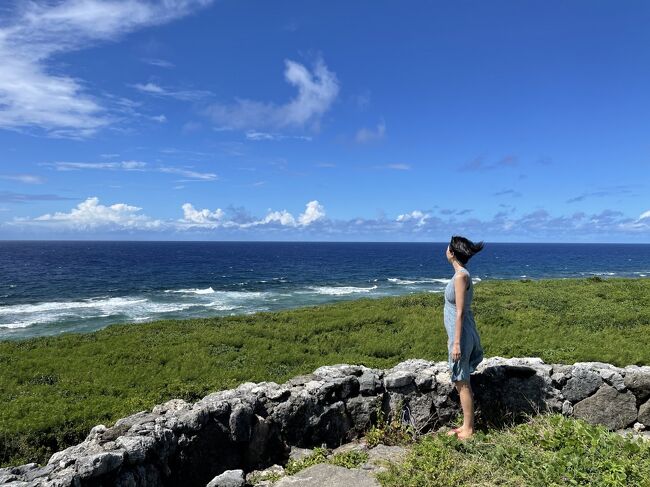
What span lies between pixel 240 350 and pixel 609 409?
1567 centimetres

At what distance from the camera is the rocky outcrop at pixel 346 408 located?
8164 millimetres

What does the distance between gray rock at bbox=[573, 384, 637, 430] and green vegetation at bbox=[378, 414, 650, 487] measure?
1604mm

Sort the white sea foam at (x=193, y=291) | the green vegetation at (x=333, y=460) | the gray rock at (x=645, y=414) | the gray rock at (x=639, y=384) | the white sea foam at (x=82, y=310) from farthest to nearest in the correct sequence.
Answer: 1. the white sea foam at (x=193, y=291)
2. the white sea foam at (x=82, y=310)
3. the gray rock at (x=639, y=384)
4. the gray rock at (x=645, y=414)
5. the green vegetation at (x=333, y=460)

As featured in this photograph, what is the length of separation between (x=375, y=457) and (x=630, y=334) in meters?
18.7

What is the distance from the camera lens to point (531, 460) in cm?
704

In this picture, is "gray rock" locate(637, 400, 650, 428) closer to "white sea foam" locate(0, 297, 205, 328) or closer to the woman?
the woman

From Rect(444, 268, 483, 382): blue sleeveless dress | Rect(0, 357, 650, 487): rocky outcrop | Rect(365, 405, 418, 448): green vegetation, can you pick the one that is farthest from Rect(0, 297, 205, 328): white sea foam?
Answer: Rect(444, 268, 483, 382): blue sleeveless dress

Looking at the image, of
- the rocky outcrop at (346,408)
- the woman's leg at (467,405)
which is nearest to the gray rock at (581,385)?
the rocky outcrop at (346,408)

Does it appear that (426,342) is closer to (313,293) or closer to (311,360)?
(311,360)

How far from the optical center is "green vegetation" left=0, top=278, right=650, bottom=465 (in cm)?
1472

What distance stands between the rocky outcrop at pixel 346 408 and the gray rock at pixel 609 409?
2 cm

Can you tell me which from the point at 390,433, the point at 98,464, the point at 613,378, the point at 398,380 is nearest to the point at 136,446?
the point at 98,464

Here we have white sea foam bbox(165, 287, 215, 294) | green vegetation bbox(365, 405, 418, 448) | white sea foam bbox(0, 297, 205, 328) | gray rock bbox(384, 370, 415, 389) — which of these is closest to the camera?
green vegetation bbox(365, 405, 418, 448)

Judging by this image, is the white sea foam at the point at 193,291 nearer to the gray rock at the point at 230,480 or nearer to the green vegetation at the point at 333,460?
the green vegetation at the point at 333,460
